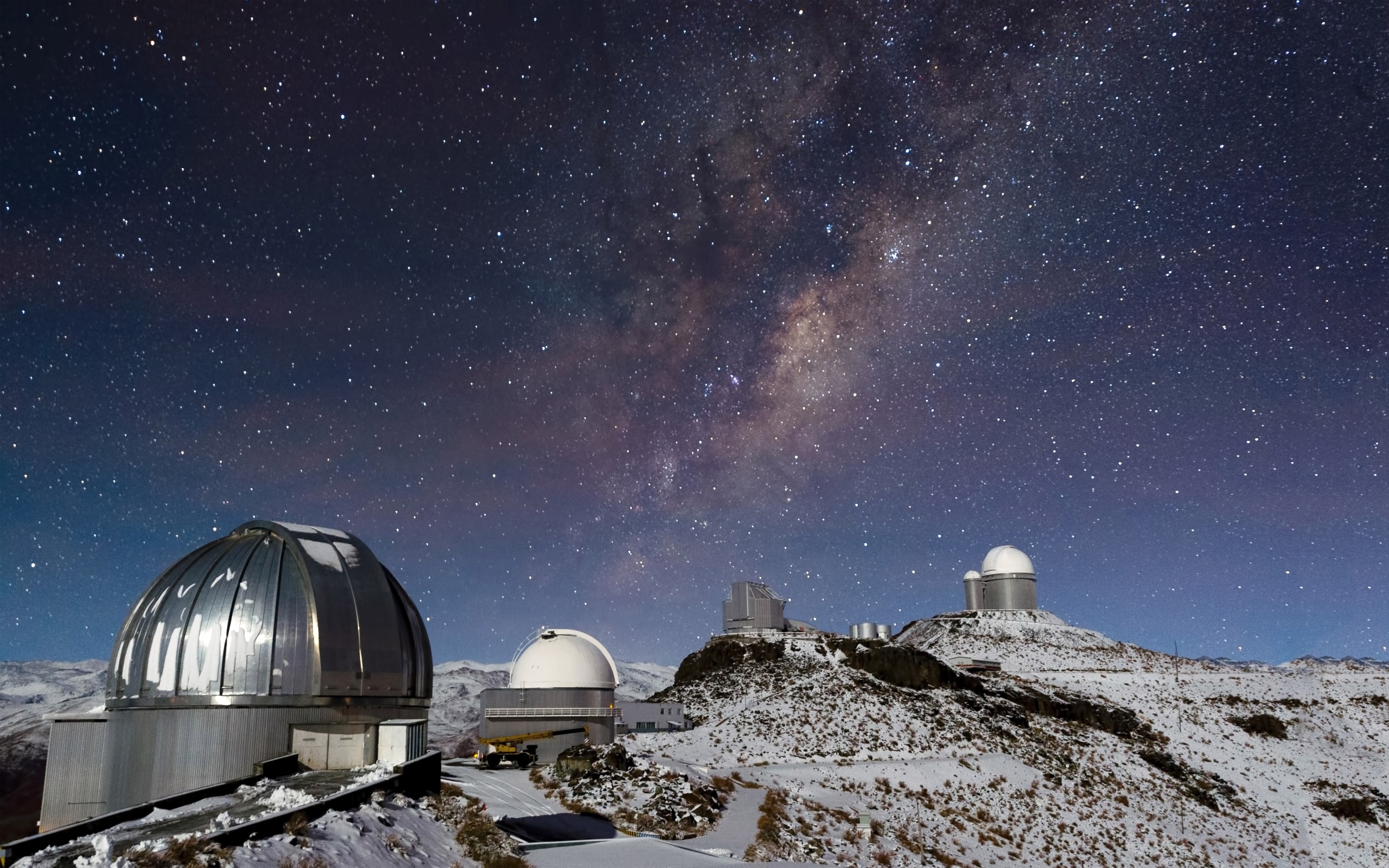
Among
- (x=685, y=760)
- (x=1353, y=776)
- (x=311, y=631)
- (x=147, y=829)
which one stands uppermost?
(x=311, y=631)

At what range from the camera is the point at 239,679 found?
14727 millimetres

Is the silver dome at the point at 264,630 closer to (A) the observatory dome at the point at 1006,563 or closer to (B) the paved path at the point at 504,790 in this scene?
(B) the paved path at the point at 504,790

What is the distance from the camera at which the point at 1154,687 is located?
210ft

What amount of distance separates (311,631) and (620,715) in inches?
1251

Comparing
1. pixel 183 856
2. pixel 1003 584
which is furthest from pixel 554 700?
pixel 1003 584

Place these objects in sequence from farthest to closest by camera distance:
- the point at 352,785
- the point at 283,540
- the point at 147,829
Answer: the point at 283,540 < the point at 352,785 < the point at 147,829

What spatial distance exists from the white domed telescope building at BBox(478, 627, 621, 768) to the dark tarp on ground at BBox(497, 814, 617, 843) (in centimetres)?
1692

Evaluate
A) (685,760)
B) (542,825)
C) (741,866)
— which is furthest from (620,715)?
(741,866)

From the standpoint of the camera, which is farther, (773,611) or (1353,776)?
(773,611)

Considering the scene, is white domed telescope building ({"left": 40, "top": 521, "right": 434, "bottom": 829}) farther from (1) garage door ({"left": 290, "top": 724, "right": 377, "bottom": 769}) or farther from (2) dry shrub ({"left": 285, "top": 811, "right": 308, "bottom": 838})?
(2) dry shrub ({"left": 285, "top": 811, "right": 308, "bottom": 838})

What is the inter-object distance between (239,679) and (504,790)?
13.4m

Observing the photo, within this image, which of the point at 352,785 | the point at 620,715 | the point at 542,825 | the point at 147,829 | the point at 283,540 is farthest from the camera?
the point at 620,715

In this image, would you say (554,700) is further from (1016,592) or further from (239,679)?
(1016,592)

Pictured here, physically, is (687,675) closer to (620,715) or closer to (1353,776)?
(620,715)
